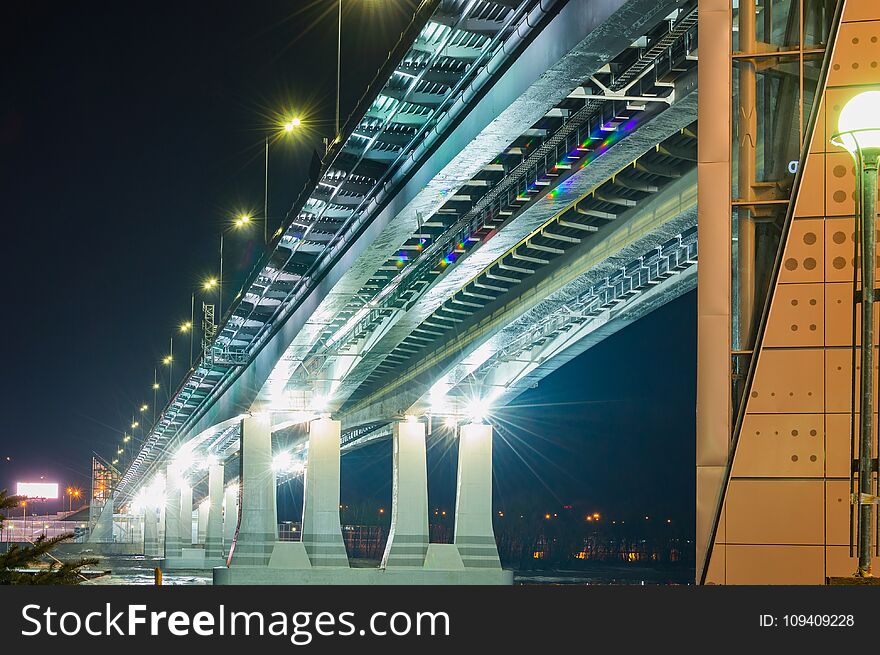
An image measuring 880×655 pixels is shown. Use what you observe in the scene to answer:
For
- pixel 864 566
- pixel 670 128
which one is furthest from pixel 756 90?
pixel 670 128

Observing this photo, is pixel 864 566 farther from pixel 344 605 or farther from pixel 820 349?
pixel 344 605

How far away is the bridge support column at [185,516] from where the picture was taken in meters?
135

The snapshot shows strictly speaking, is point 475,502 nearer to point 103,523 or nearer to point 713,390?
point 713,390

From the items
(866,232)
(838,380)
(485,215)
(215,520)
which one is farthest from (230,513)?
(866,232)

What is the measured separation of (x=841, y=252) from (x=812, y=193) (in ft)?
Result: 2.80

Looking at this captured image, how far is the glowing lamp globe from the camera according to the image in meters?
12.8

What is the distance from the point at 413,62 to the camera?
Result: 98.7ft

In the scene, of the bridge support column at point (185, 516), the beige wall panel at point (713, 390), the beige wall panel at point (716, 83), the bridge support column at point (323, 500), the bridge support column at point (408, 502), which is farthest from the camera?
the bridge support column at point (185, 516)

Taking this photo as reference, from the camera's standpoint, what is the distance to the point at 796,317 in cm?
1691

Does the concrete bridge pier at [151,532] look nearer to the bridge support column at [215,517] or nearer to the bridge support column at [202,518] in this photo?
the bridge support column at [202,518]

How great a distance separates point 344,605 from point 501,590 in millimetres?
1194

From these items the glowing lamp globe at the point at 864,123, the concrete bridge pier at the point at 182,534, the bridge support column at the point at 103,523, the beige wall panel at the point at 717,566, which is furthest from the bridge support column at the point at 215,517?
the glowing lamp globe at the point at 864,123

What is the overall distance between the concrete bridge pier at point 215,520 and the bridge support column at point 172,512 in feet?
14.2

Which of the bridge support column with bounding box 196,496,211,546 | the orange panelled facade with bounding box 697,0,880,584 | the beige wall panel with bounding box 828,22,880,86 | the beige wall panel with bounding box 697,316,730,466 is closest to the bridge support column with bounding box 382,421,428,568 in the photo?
the beige wall panel with bounding box 697,316,730,466
